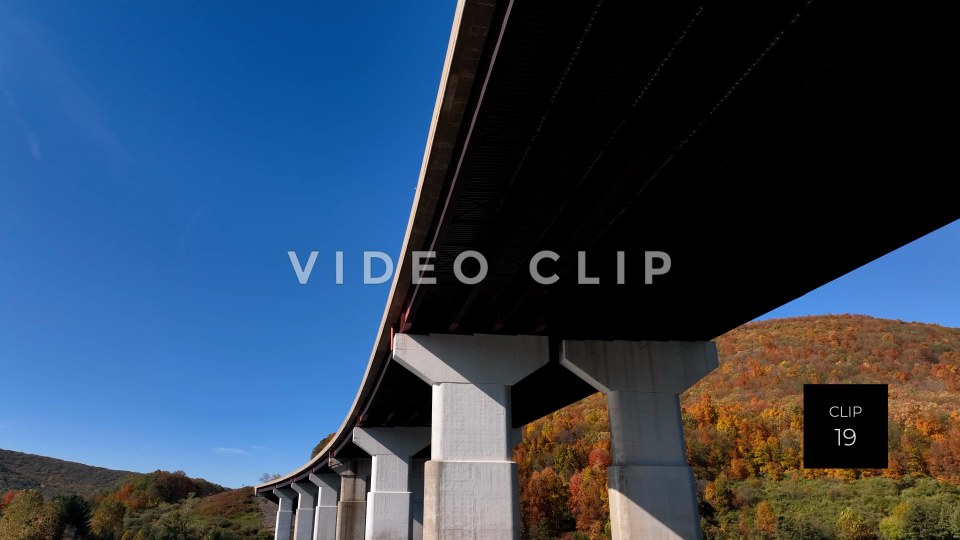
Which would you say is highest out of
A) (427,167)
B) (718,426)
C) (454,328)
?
(427,167)

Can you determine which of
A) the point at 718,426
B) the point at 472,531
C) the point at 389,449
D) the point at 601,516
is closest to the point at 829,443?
the point at 472,531

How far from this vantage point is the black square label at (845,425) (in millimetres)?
14414

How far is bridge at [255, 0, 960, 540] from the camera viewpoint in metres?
7.84

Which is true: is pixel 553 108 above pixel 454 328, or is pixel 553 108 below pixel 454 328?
above

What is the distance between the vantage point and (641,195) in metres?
12.0

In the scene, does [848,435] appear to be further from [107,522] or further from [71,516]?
[107,522]

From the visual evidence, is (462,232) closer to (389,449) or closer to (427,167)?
(427,167)

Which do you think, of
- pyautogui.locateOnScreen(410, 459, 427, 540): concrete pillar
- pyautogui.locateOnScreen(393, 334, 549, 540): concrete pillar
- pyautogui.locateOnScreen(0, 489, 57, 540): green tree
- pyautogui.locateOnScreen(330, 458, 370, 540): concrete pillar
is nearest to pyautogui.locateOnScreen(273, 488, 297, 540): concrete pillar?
pyautogui.locateOnScreen(0, 489, 57, 540): green tree

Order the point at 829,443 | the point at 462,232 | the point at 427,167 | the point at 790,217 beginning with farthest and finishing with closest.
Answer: the point at 829,443 < the point at 462,232 < the point at 790,217 < the point at 427,167

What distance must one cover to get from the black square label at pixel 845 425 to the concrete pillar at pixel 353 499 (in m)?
45.7

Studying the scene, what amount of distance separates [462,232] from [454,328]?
599 cm

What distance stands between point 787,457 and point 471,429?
6323 centimetres

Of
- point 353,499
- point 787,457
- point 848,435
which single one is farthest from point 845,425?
point 787,457

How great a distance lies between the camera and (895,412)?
77.4 meters
